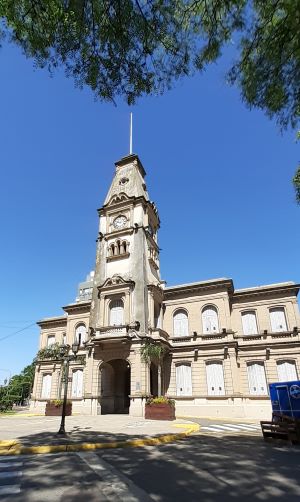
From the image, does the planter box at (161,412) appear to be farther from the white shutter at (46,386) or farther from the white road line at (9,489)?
the white shutter at (46,386)

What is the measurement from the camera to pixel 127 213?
31.9m

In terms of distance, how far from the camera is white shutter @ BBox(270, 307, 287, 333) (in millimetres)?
26266

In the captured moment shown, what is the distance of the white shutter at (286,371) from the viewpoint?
2425cm

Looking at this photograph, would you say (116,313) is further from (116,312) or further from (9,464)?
(9,464)

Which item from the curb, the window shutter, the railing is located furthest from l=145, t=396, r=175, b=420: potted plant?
the window shutter

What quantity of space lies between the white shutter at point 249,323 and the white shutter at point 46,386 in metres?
19.7

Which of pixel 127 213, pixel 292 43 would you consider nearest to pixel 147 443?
pixel 292 43

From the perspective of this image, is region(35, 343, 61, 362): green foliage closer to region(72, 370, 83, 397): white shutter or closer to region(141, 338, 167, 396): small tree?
→ region(72, 370, 83, 397): white shutter

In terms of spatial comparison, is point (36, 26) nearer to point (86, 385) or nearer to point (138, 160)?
point (86, 385)

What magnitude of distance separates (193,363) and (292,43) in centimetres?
2416

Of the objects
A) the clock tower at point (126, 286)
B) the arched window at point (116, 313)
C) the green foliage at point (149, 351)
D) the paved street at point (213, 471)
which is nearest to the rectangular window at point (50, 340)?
the clock tower at point (126, 286)

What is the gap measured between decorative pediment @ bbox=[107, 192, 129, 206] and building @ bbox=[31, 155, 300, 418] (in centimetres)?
28

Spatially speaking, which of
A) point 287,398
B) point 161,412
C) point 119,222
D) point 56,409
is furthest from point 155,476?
point 119,222

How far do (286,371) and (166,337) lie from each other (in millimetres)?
9877
